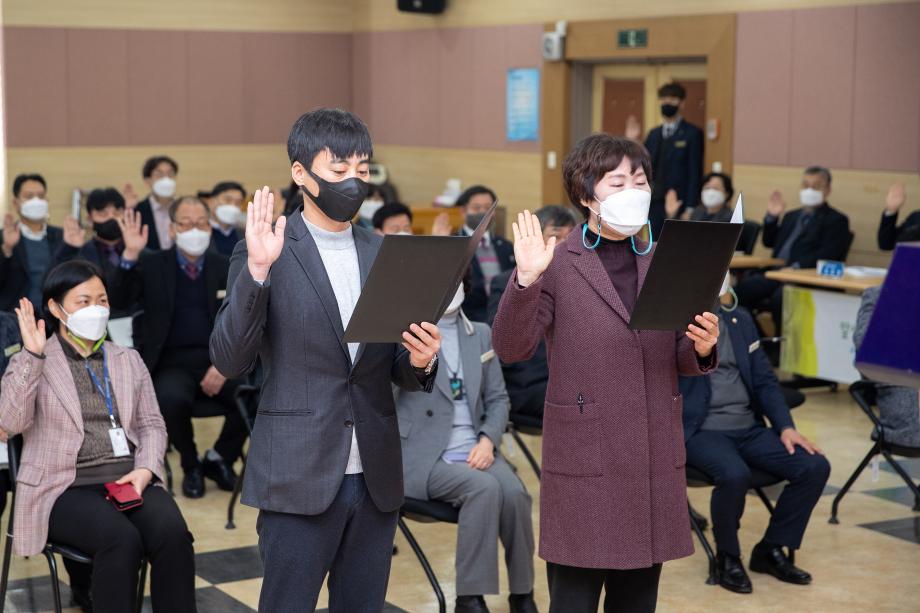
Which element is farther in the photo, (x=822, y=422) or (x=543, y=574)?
(x=822, y=422)

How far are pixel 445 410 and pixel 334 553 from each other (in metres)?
1.79

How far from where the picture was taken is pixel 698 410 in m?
5.02

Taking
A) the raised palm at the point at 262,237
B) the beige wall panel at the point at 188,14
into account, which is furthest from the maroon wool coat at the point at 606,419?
the beige wall panel at the point at 188,14

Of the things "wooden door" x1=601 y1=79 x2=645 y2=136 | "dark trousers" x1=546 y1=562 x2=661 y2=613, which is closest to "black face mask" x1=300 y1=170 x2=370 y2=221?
"dark trousers" x1=546 y1=562 x2=661 y2=613

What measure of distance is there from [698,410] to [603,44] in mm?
7332

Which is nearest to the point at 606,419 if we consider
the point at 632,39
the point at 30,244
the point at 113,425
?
the point at 113,425

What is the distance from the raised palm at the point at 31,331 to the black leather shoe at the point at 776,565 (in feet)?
9.07

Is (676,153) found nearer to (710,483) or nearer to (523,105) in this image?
(523,105)

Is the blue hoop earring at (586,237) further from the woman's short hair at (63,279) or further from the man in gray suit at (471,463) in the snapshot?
the woman's short hair at (63,279)

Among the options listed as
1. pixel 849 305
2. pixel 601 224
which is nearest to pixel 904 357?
pixel 601 224

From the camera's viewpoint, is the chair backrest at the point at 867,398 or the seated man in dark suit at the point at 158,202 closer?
the chair backrest at the point at 867,398

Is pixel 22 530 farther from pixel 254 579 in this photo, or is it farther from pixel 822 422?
pixel 822 422

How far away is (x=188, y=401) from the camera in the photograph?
5.91m

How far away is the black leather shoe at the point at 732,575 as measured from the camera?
4.74m
